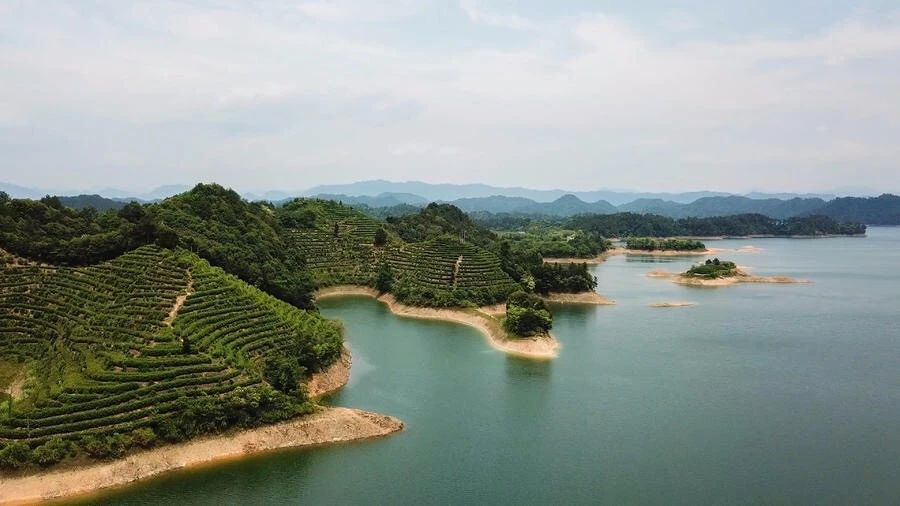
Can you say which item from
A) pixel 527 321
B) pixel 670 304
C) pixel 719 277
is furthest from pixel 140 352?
pixel 719 277

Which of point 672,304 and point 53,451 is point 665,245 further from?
point 53,451

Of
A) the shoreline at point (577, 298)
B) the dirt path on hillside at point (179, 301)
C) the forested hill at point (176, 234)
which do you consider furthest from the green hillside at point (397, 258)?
the dirt path on hillside at point (179, 301)

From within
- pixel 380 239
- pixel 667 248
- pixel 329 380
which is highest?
pixel 380 239

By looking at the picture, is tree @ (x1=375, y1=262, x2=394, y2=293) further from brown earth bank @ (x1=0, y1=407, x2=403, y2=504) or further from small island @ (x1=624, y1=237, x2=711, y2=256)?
small island @ (x1=624, y1=237, x2=711, y2=256)

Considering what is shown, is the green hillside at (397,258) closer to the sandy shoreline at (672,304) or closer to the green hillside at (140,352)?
the sandy shoreline at (672,304)

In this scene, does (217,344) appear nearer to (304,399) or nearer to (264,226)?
(304,399)
